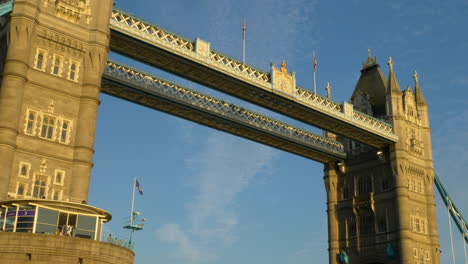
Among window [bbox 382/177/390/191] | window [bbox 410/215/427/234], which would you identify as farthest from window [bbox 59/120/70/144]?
window [bbox 410/215/427/234]

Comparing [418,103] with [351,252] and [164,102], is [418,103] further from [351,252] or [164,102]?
[164,102]

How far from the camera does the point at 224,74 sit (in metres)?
53.9

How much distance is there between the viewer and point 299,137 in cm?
7225

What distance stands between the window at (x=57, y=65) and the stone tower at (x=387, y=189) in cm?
4526

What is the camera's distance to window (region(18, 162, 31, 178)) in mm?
38991

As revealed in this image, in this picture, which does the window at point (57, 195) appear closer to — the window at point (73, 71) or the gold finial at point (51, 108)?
the gold finial at point (51, 108)

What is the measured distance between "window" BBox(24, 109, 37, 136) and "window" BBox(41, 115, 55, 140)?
0.65m

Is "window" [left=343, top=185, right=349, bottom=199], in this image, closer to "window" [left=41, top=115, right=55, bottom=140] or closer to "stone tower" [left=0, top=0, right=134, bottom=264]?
"stone tower" [left=0, top=0, right=134, bottom=264]

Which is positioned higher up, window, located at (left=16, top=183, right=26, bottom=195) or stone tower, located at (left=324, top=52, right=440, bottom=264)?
stone tower, located at (left=324, top=52, right=440, bottom=264)

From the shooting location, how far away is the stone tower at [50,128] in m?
35.1

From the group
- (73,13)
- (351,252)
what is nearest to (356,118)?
(351,252)

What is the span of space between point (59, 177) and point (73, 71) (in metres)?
8.33

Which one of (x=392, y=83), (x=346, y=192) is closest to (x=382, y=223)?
(x=346, y=192)

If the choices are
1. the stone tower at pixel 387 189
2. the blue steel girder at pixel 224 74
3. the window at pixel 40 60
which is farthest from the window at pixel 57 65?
the stone tower at pixel 387 189
